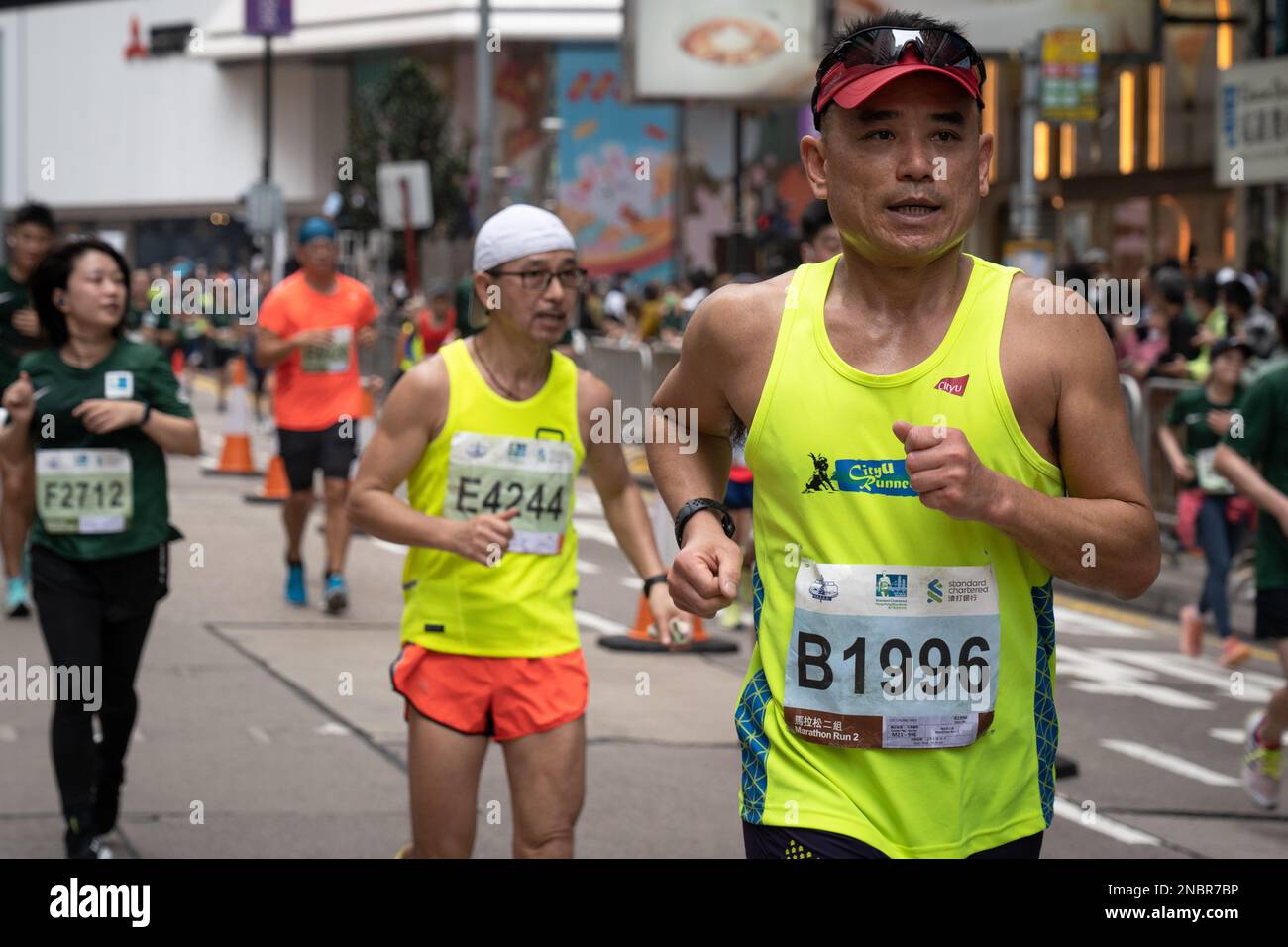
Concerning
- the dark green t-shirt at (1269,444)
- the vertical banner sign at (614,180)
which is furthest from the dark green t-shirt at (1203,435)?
the vertical banner sign at (614,180)

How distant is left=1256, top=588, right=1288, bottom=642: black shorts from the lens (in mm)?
7309

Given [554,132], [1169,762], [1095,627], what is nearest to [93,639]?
[1169,762]

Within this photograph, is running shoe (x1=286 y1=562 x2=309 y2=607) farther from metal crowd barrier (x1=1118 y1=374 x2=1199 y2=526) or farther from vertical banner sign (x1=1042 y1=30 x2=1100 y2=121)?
vertical banner sign (x1=1042 y1=30 x2=1100 y2=121)

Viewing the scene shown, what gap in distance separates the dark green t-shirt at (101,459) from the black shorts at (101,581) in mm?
34

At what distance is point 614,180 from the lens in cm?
4691

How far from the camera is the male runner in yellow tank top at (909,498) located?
3.16 m

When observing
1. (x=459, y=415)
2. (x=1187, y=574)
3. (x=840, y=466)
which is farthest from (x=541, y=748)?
(x=1187, y=574)

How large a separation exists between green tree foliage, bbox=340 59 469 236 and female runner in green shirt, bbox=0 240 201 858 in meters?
35.8

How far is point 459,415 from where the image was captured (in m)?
5.33

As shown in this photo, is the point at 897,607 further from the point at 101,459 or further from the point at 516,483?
the point at 101,459

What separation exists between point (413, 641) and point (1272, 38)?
62.8 feet

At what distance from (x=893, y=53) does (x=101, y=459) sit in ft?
13.4

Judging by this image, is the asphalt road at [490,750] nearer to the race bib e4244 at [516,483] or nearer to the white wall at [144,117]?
the race bib e4244 at [516,483]

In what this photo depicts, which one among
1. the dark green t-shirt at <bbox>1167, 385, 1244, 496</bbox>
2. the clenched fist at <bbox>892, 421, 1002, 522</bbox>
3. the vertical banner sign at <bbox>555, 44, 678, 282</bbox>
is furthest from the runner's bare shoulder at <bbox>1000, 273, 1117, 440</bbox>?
the vertical banner sign at <bbox>555, 44, 678, 282</bbox>
